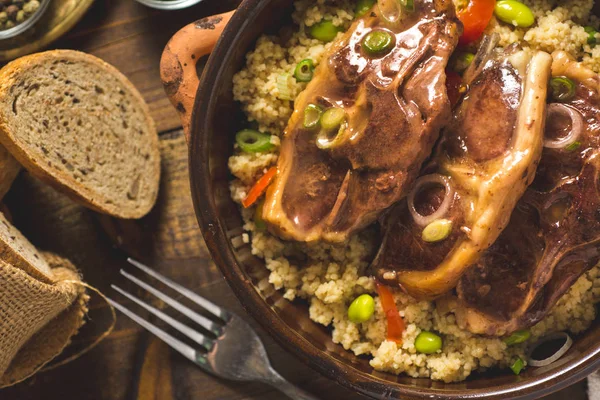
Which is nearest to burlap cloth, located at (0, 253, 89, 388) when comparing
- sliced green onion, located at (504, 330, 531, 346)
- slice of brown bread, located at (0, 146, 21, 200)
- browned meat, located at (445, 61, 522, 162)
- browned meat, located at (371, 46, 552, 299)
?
slice of brown bread, located at (0, 146, 21, 200)

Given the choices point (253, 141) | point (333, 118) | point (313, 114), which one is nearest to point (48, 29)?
point (253, 141)

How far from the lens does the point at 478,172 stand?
3.14 metres

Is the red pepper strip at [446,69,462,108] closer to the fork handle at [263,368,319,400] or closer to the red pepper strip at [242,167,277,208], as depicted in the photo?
the red pepper strip at [242,167,277,208]

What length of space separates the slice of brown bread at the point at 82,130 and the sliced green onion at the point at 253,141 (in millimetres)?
965

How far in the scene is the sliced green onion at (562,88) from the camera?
328cm

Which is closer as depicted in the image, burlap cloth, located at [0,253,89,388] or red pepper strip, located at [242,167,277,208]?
red pepper strip, located at [242,167,277,208]

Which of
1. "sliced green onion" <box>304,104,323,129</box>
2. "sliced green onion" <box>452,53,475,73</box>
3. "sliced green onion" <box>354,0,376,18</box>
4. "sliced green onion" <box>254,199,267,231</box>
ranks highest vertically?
"sliced green onion" <box>354,0,376,18</box>

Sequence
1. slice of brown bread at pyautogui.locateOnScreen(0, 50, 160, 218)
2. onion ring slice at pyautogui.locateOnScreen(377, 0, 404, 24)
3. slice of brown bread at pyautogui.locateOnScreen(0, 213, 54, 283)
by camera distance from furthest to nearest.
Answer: slice of brown bread at pyautogui.locateOnScreen(0, 50, 160, 218) < slice of brown bread at pyautogui.locateOnScreen(0, 213, 54, 283) < onion ring slice at pyautogui.locateOnScreen(377, 0, 404, 24)

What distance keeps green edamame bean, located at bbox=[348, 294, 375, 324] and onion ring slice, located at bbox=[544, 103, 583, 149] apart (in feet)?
4.01

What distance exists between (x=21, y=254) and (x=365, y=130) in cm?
216

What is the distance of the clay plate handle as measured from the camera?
11.6 ft

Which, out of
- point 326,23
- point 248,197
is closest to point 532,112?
point 326,23

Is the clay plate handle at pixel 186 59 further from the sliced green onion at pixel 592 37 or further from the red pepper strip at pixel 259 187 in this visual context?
the sliced green onion at pixel 592 37

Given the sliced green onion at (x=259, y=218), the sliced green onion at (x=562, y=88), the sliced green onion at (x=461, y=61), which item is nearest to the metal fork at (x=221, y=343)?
the sliced green onion at (x=259, y=218)
